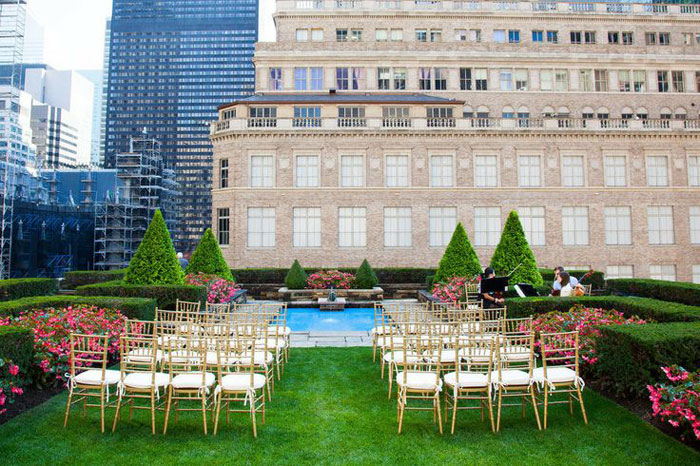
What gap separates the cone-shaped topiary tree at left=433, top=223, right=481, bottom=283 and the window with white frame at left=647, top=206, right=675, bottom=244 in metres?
17.7

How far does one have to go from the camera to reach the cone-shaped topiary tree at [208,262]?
1886cm

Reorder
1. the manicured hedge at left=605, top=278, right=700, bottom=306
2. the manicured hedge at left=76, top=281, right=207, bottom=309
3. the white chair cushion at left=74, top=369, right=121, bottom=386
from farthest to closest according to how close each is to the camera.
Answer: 1. the manicured hedge at left=605, top=278, right=700, bottom=306
2. the manicured hedge at left=76, top=281, right=207, bottom=309
3. the white chair cushion at left=74, top=369, right=121, bottom=386

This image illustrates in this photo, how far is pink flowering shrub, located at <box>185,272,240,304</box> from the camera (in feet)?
54.4

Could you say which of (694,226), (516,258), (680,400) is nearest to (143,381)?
(680,400)

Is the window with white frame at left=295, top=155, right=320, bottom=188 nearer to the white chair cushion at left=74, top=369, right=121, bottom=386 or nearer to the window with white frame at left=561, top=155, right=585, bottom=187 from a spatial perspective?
the window with white frame at left=561, top=155, right=585, bottom=187

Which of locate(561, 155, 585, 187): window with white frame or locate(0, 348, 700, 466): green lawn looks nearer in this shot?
locate(0, 348, 700, 466): green lawn

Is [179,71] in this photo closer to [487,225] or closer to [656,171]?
[487,225]

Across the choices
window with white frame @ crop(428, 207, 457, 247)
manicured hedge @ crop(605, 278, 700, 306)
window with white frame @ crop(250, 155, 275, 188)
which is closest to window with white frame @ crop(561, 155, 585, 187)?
window with white frame @ crop(428, 207, 457, 247)

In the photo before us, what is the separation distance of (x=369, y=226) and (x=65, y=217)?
106ft

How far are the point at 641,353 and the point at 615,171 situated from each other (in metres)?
26.4

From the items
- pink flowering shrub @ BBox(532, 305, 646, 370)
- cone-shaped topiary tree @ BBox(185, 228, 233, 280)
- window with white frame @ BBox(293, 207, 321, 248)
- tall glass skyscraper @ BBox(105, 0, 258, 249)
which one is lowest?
pink flowering shrub @ BBox(532, 305, 646, 370)

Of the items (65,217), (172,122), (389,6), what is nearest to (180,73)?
(172,122)

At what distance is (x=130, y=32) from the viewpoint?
421 feet

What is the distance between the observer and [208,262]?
62.2 ft
